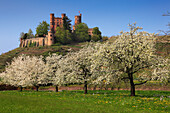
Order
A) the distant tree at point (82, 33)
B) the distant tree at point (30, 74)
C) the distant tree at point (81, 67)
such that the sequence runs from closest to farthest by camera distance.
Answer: the distant tree at point (81, 67) → the distant tree at point (30, 74) → the distant tree at point (82, 33)

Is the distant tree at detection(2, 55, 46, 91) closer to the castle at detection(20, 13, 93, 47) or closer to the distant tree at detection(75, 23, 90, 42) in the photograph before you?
the castle at detection(20, 13, 93, 47)

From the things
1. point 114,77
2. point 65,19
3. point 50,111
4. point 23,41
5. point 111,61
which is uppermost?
point 65,19

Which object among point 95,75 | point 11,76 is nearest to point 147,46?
point 95,75

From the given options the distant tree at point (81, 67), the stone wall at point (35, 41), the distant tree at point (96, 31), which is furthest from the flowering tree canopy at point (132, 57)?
the distant tree at point (96, 31)

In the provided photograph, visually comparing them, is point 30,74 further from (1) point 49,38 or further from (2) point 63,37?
(2) point 63,37

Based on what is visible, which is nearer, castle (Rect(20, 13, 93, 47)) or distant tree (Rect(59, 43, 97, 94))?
distant tree (Rect(59, 43, 97, 94))

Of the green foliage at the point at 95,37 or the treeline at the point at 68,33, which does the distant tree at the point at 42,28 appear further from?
the green foliage at the point at 95,37

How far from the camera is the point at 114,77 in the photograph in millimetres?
24781

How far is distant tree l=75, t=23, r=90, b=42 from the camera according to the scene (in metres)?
164

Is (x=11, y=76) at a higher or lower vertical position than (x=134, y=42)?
lower

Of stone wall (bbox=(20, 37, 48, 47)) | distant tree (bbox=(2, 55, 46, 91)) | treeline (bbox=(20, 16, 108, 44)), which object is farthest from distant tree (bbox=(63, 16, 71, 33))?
distant tree (bbox=(2, 55, 46, 91))

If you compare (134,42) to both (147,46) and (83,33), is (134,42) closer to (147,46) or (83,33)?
(147,46)

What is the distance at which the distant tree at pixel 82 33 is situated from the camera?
538ft

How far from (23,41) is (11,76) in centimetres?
13144
